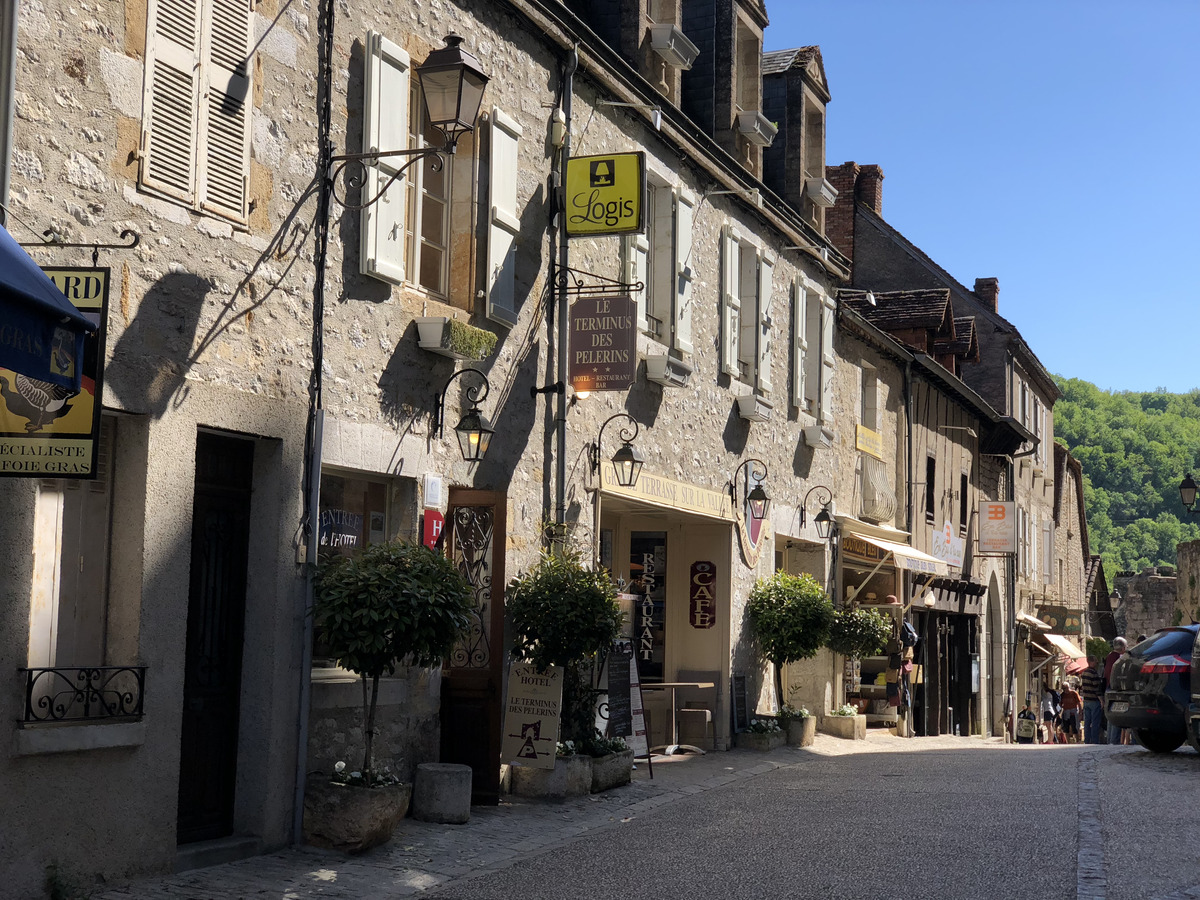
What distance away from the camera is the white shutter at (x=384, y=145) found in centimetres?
902

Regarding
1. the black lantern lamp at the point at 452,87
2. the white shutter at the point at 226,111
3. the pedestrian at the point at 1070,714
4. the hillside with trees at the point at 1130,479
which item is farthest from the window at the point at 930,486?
the hillside with trees at the point at 1130,479

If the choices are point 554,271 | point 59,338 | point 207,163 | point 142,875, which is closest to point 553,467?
point 554,271

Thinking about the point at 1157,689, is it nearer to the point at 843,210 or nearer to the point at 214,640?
the point at 214,640

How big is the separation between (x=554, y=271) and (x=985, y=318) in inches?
859

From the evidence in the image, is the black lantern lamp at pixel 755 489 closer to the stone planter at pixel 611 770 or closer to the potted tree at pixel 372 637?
the stone planter at pixel 611 770

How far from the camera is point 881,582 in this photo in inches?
819

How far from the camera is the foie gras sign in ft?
38.1

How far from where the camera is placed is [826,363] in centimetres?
1891

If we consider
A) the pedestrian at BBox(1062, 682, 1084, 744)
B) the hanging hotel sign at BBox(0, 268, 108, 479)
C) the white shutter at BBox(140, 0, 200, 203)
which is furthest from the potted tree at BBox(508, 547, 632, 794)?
the pedestrian at BBox(1062, 682, 1084, 744)

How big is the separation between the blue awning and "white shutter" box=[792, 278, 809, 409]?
13.2 metres

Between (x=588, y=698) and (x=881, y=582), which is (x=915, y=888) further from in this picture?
(x=881, y=582)

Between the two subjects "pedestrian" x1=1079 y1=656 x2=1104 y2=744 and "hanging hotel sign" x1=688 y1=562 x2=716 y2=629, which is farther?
"pedestrian" x1=1079 y1=656 x2=1104 y2=744

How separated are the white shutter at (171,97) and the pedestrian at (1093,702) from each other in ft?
58.8

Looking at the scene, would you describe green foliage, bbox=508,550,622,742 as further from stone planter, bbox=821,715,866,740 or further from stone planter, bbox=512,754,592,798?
stone planter, bbox=821,715,866,740
